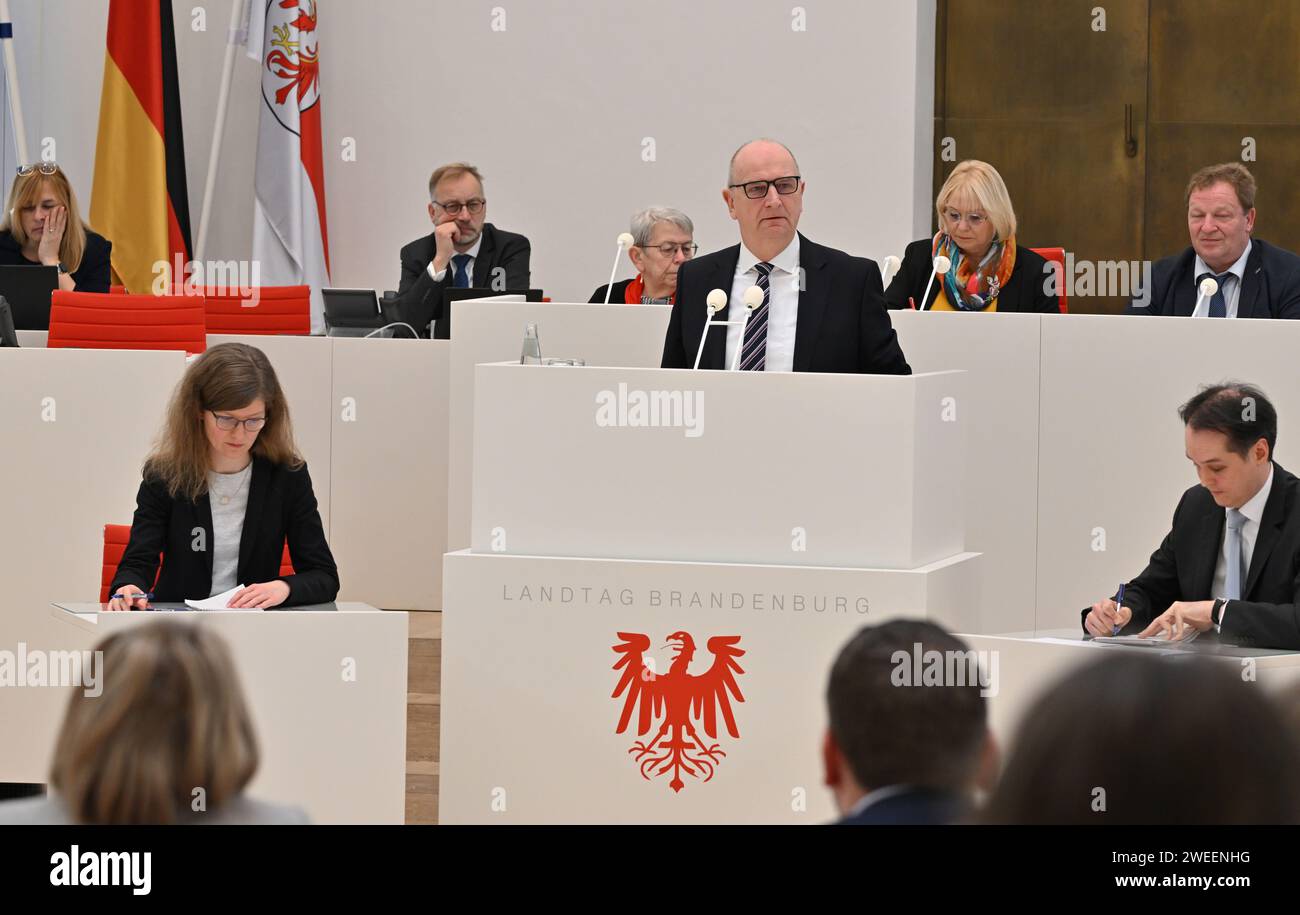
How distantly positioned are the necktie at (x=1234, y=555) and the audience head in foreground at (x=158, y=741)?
239cm

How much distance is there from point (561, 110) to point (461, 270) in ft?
7.14

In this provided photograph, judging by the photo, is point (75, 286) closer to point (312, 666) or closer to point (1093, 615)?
point (312, 666)

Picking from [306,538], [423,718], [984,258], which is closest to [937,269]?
[984,258]

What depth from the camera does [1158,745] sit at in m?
0.98

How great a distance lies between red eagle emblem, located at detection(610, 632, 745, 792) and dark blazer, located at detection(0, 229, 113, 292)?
12.3 feet

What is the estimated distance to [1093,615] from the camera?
10.7ft

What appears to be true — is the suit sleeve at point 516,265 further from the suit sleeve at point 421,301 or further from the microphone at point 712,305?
the microphone at point 712,305

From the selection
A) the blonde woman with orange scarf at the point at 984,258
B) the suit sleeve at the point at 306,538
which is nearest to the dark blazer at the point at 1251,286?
the blonde woman with orange scarf at the point at 984,258

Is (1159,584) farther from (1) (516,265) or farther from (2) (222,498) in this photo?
(1) (516,265)

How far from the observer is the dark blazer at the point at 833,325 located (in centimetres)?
386

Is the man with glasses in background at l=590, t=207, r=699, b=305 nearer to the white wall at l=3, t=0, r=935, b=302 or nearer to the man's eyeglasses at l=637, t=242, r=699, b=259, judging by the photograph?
the man's eyeglasses at l=637, t=242, r=699, b=259

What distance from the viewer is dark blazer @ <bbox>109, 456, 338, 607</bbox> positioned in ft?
11.9

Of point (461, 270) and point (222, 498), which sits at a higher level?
point (461, 270)

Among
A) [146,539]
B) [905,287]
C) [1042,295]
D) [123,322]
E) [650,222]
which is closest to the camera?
[146,539]
